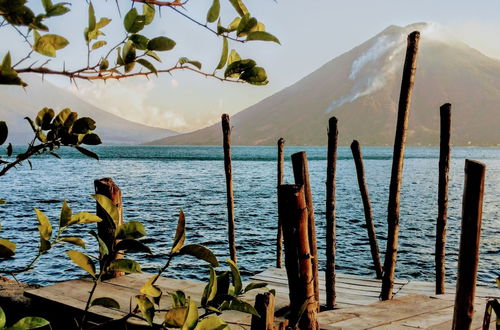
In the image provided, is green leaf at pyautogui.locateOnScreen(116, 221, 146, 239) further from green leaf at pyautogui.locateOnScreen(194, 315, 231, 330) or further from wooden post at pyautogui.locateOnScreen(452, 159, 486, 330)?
wooden post at pyautogui.locateOnScreen(452, 159, 486, 330)

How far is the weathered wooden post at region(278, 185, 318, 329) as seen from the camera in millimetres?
3482

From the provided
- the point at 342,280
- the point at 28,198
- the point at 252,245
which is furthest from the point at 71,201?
the point at 342,280

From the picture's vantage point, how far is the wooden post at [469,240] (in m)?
3.20

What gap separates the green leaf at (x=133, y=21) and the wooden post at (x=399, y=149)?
543 centimetres

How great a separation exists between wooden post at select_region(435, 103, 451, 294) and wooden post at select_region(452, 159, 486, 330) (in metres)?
4.04

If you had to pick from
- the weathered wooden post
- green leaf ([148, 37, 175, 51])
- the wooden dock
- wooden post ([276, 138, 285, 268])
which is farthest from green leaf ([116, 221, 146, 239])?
wooden post ([276, 138, 285, 268])

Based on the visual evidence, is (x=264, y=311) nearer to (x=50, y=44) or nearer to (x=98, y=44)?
(x=98, y=44)

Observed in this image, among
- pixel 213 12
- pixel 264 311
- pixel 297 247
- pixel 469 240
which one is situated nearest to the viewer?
pixel 213 12

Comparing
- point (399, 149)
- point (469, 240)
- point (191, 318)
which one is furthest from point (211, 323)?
point (399, 149)

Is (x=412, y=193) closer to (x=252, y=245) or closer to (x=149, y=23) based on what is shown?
(x=252, y=245)

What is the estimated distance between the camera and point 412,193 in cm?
4012

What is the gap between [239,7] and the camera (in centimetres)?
111

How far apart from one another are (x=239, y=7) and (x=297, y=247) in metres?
2.59

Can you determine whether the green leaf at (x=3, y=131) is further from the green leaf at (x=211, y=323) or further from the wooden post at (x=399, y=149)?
the wooden post at (x=399, y=149)
